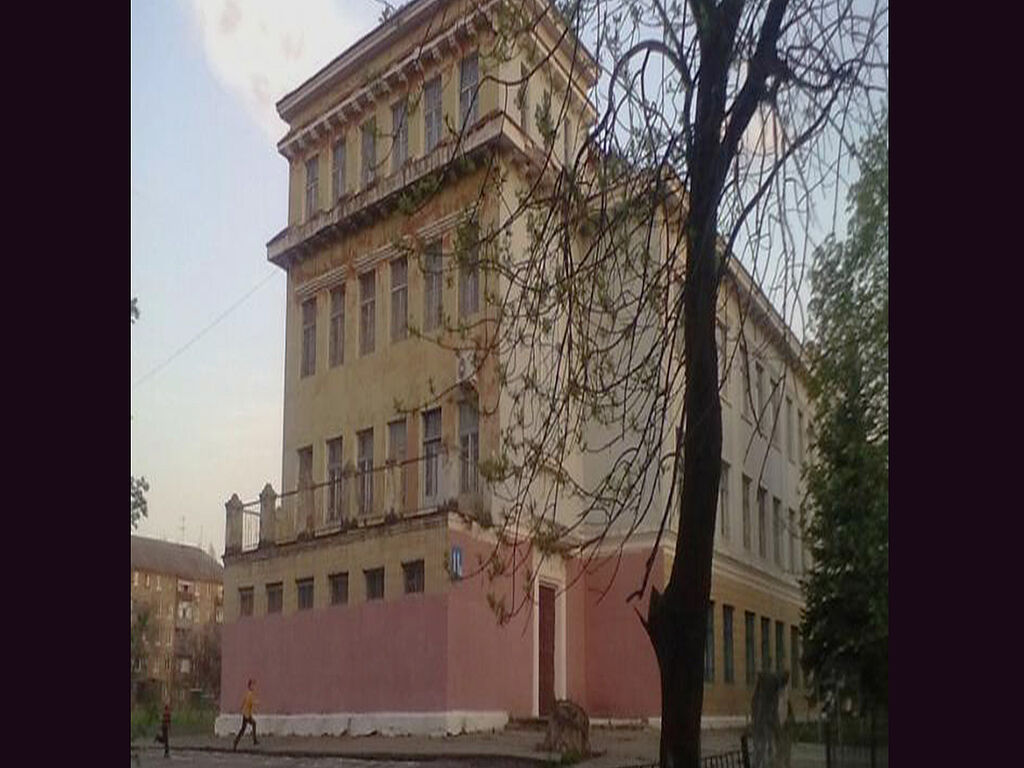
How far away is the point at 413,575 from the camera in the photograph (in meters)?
2.64

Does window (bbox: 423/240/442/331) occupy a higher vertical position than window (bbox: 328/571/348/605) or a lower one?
higher

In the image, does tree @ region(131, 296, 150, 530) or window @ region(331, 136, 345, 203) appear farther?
tree @ region(131, 296, 150, 530)

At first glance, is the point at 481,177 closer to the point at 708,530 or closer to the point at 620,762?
the point at 708,530

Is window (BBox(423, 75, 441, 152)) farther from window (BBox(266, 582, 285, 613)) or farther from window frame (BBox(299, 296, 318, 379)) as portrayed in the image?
window (BBox(266, 582, 285, 613))

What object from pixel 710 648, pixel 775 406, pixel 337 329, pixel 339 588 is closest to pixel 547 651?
pixel 710 648

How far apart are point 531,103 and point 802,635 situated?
1.06 metres

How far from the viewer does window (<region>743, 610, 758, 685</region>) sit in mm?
2654

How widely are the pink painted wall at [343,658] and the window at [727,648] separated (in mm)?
480

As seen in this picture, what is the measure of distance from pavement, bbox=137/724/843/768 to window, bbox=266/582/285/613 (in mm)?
233

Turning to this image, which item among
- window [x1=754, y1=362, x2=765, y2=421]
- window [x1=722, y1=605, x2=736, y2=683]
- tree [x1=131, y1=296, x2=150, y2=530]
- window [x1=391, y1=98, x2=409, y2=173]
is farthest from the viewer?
tree [x1=131, y1=296, x2=150, y2=530]

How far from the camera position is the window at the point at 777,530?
273cm

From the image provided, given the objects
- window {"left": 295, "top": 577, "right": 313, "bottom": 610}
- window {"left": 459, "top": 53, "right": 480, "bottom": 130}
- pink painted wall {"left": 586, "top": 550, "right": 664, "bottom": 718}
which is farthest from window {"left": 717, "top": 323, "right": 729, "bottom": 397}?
window {"left": 295, "top": 577, "right": 313, "bottom": 610}

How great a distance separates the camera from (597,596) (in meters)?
2.60

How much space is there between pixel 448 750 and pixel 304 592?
1.32 ft
